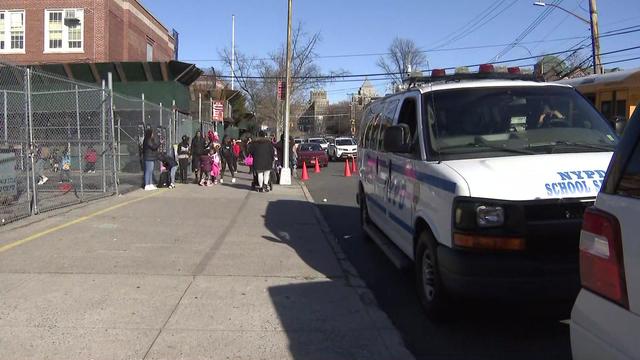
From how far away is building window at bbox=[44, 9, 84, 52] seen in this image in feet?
105

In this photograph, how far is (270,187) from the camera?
17.0 m

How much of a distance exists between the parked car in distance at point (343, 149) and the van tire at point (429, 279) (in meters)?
33.5

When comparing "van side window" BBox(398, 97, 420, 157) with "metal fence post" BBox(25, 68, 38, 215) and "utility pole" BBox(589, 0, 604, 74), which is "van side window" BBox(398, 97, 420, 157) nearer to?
"metal fence post" BBox(25, 68, 38, 215)

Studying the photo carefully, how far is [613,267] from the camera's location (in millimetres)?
2385

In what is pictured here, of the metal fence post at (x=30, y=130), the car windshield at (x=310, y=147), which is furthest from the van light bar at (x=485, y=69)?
the car windshield at (x=310, y=147)

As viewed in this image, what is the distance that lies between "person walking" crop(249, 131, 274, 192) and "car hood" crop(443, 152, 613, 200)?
452 inches

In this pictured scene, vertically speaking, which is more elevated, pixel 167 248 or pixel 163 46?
pixel 163 46

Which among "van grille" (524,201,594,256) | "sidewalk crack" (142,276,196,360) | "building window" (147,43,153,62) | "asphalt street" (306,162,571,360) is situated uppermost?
"building window" (147,43,153,62)

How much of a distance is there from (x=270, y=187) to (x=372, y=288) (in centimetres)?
1065

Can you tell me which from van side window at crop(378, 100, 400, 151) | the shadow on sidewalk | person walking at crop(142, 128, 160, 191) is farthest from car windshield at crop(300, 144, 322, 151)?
van side window at crop(378, 100, 400, 151)

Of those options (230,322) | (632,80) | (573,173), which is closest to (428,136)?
(573,173)

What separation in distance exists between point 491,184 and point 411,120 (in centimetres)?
195

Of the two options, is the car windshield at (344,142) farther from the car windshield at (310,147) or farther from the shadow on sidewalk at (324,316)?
the shadow on sidewalk at (324,316)

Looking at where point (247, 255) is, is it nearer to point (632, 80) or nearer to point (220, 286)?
point (220, 286)
